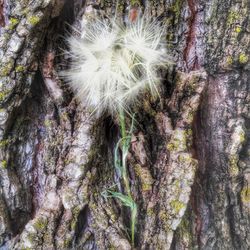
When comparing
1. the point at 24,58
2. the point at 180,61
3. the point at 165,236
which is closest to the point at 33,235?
the point at 165,236

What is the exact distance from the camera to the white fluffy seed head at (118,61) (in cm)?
127

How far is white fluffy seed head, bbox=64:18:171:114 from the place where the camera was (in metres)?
1.27

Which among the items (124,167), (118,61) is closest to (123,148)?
(124,167)

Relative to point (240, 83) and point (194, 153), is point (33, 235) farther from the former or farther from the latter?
point (240, 83)

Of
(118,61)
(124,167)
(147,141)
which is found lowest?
(124,167)

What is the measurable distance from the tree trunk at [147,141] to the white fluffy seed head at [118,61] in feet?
0.14

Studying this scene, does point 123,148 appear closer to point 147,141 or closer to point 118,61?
point 147,141

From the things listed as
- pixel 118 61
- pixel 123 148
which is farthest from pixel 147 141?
pixel 118 61

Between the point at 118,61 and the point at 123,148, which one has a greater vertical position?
the point at 118,61

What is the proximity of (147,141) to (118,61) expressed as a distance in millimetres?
300

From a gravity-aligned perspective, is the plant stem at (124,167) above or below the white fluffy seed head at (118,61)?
below

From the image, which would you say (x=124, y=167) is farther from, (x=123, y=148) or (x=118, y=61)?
(x=118, y=61)

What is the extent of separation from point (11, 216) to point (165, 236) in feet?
1.88

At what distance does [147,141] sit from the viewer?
133cm
